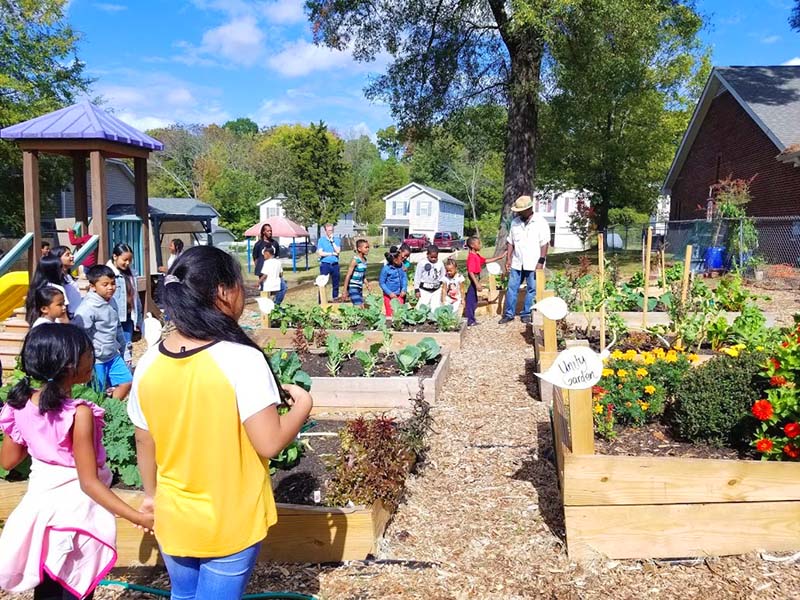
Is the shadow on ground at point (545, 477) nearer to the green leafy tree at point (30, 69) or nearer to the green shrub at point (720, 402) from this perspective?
the green shrub at point (720, 402)

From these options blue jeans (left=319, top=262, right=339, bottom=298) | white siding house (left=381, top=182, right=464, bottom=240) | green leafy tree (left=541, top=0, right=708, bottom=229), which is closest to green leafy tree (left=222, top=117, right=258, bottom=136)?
white siding house (left=381, top=182, right=464, bottom=240)

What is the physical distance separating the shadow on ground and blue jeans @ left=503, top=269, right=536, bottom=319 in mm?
4050

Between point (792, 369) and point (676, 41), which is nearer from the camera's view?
point (792, 369)

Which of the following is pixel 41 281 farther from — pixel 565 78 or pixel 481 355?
pixel 565 78

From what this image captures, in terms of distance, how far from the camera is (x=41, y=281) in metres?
5.52

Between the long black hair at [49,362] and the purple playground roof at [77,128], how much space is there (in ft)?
26.3

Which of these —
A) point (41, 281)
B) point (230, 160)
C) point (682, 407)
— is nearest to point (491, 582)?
point (682, 407)

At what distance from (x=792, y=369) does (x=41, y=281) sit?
18.5 feet

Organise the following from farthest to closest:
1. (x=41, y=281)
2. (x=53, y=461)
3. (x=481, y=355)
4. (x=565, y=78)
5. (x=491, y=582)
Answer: (x=565, y=78) < (x=481, y=355) < (x=41, y=281) < (x=491, y=582) < (x=53, y=461)

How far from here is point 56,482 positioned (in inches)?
94.8

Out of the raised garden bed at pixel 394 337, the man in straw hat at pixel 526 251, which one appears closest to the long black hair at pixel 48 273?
the raised garden bed at pixel 394 337

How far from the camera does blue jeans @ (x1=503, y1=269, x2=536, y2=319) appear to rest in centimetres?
925

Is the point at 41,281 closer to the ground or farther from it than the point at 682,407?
farther from it

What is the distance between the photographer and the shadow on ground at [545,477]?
3805mm
